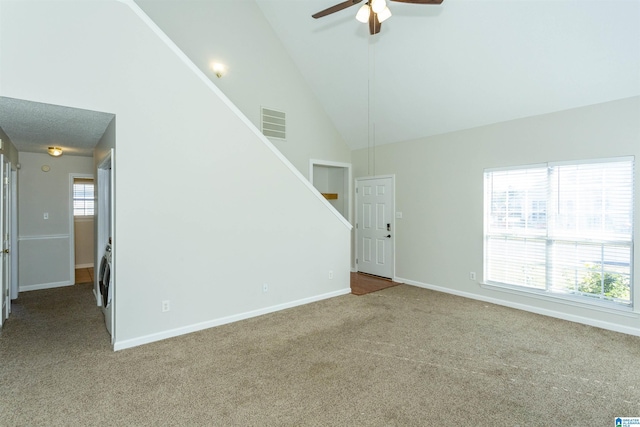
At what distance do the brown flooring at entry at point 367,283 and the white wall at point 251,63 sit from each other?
231cm

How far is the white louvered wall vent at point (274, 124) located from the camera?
5641 mm

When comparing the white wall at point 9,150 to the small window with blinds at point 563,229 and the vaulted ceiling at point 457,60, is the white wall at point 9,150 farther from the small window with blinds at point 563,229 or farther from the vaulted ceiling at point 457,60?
the small window with blinds at point 563,229

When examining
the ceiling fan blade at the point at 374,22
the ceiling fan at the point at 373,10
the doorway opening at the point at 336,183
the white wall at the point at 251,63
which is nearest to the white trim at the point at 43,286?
the white wall at the point at 251,63

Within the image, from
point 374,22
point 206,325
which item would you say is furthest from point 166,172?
point 374,22

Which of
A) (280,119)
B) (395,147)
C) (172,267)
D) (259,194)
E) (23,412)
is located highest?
(280,119)

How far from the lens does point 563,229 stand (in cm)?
399

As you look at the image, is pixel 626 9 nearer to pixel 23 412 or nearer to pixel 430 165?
pixel 430 165

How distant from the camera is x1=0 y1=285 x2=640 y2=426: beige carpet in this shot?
2.17 metres

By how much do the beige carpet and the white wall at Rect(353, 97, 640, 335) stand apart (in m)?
0.94

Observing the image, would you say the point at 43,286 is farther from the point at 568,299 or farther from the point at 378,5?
the point at 568,299

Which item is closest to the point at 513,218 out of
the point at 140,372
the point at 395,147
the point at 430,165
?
the point at 430,165

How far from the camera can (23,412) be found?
2.19 meters

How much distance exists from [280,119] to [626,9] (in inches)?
180

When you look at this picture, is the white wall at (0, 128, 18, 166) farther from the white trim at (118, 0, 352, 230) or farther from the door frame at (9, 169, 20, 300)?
the white trim at (118, 0, 352, 230)
